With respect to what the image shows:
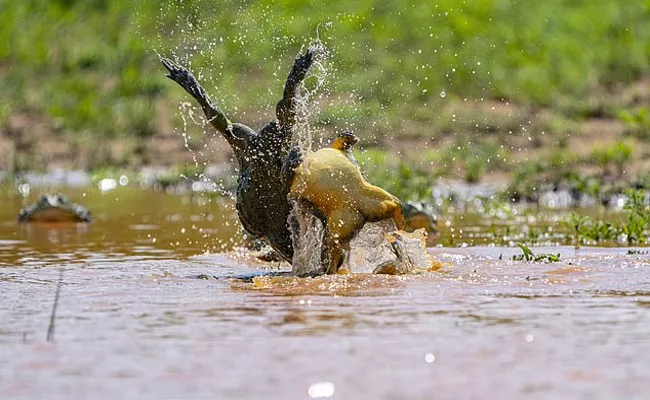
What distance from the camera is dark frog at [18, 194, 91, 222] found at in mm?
14500

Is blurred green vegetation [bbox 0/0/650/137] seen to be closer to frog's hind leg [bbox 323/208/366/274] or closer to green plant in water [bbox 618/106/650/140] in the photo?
green plant in water [bbox 618/106/650/140]

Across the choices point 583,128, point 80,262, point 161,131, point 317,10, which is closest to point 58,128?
point 161,131

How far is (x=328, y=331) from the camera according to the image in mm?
6465

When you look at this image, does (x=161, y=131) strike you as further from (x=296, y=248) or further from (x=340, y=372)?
(x=340, y=372)

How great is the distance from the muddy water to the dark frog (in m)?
4.34

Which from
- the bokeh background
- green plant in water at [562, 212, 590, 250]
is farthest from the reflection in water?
the bokeh background

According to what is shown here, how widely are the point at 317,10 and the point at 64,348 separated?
21520 millimetres

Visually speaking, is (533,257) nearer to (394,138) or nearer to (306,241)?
(306,241)

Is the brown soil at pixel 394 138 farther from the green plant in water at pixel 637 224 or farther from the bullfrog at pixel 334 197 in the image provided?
the bullfrog at pixel 334 197

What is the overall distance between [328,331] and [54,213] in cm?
854

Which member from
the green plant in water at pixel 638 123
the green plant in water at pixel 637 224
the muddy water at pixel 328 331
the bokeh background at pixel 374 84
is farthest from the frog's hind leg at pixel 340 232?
the green plant in water at pixel 638 123

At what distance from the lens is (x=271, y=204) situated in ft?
30.3

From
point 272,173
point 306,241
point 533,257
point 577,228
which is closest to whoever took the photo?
point 306,241

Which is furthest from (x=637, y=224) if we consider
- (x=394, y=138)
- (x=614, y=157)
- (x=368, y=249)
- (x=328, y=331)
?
(x=394, y=138)
